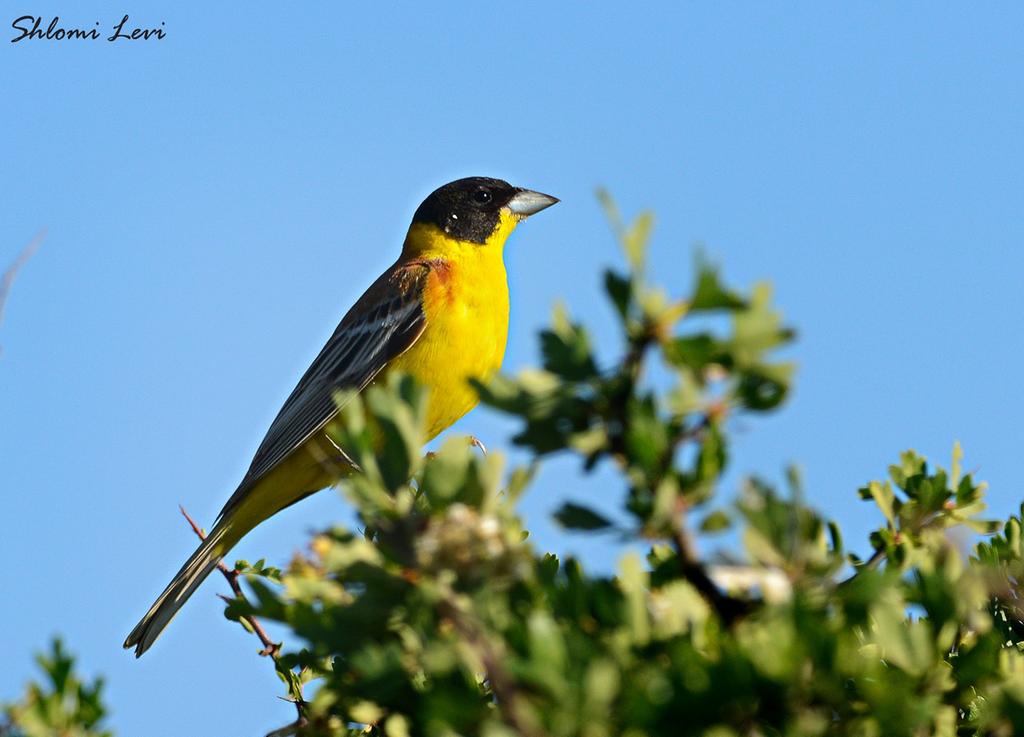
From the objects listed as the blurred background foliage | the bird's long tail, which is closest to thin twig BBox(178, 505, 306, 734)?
the blurred background foliage

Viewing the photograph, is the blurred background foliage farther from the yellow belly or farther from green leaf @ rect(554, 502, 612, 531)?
the yellow belly

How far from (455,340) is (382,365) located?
405 millimetres

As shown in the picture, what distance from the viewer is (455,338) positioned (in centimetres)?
609

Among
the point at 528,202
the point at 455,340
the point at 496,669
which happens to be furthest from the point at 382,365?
the point at 496,669

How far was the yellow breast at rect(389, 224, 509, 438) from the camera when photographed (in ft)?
19.3

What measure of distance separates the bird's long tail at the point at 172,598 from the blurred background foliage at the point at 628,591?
3831mm

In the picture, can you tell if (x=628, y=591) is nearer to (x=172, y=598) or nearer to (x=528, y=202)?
(x=172, y=598)

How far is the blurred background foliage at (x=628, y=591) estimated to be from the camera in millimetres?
1452

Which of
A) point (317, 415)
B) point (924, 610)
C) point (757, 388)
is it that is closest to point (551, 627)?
point (757, 388)

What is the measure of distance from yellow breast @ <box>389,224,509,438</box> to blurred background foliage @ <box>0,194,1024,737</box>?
3.95 metres

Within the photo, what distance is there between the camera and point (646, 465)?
1.53 m

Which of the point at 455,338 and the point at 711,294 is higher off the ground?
the point at 455,338

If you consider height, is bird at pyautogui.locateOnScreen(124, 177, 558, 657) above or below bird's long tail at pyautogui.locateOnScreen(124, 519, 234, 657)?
above

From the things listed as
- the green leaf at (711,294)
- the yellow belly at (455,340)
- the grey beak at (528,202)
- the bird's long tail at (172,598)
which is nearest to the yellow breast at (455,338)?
the yellow belly at (455,340)
